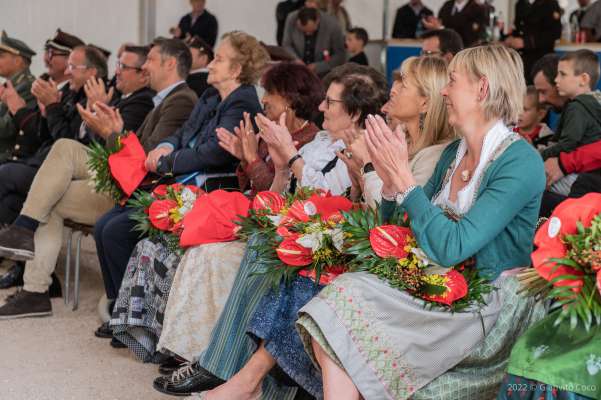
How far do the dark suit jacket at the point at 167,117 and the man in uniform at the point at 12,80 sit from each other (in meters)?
1.37

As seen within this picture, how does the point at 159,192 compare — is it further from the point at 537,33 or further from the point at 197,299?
the point at 537,33

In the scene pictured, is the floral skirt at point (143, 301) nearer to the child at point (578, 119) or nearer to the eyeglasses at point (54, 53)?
the child at point (578, 119)

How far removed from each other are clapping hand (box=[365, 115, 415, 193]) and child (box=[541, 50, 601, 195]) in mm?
1689

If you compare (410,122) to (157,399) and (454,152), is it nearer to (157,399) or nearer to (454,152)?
(454,152)

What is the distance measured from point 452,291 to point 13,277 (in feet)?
11.2

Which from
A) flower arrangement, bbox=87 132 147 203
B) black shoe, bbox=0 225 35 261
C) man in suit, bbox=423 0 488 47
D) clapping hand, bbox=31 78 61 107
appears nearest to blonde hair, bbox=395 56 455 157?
flower arrangement, bbox=87 132 147 203

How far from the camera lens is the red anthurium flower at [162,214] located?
154 inches

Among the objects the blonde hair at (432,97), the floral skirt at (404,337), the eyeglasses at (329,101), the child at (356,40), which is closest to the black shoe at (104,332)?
the eyeglasses at (329,101)

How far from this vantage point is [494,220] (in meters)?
2.59

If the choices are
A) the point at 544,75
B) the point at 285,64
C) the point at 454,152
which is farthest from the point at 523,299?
the point at 544,75

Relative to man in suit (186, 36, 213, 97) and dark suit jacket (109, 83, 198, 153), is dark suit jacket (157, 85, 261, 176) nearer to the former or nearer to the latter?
dark suit jacket (109, 83, 198, 153)

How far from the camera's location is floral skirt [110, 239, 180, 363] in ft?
13.0

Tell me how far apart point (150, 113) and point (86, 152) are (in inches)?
15.9

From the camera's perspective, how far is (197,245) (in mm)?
3680
